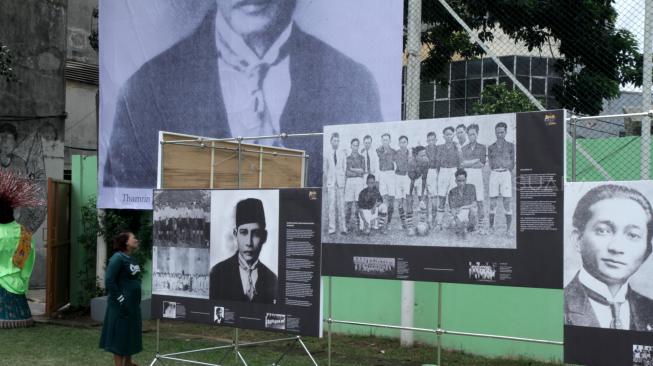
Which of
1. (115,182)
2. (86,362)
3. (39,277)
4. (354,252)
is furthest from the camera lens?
(39,277)

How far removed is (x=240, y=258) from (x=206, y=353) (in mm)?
2635

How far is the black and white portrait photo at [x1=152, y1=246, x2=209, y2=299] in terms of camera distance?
9.27 m

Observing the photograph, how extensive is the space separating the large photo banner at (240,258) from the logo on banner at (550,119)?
2.40 m

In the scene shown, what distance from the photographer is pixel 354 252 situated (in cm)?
809

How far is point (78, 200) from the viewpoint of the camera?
15.4 m

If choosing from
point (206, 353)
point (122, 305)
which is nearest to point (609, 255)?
point (122, 305)

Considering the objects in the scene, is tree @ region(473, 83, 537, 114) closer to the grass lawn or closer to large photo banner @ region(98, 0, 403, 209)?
large photo banner @ region(98, 0, 403, 209)

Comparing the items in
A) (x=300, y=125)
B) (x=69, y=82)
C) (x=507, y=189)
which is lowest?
(x=507, y=189)

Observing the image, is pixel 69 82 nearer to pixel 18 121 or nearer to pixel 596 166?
pixel 18 121

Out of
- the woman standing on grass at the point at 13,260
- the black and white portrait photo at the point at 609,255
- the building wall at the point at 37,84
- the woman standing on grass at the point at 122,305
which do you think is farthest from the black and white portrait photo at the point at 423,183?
the building wall at the point at 37,84

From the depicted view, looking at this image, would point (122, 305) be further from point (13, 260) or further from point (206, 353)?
point (13, 260)

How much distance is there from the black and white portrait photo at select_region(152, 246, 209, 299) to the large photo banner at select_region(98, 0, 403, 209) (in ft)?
9.58

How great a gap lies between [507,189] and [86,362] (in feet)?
19.9

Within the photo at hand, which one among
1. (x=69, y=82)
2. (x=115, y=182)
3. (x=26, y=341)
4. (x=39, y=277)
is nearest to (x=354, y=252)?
(x=26, y=341)
